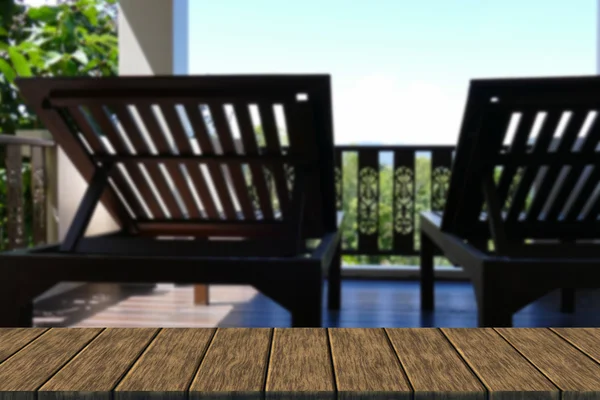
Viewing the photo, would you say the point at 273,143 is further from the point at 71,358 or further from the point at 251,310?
the point at 71,358

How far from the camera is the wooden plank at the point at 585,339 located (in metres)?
0.92

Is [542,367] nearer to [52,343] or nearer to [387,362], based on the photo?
[387,362]

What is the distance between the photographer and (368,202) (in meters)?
4.69

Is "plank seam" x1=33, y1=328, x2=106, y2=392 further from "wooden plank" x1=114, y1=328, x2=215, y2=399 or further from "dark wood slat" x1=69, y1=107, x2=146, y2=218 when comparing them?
"dark wood slat" x1=69, y1=107, x2=146, y2=218

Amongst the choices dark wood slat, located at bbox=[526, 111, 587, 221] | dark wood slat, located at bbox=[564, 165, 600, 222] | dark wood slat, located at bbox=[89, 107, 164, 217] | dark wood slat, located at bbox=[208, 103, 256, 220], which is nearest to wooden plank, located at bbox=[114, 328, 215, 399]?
dark wood slat, located at bbox=[208, 103, 256, 220]

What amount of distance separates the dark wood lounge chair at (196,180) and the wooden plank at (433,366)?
0.77 meters

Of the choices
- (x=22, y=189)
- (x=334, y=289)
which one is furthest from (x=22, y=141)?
(x=334, y=289)

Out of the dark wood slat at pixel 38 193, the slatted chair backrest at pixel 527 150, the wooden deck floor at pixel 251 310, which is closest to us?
the slatted chair backrest at pixel 527 150

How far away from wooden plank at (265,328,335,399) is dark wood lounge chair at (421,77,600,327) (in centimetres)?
96

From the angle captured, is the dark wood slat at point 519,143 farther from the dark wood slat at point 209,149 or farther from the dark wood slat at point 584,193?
the dark wood slat at point 209,149

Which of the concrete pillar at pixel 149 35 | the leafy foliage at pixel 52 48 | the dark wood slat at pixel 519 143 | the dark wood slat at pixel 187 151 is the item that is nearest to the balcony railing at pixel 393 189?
the concrete pillar at pixel 149 35

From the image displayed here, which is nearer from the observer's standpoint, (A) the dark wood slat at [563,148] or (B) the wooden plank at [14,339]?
(B) the wooden plank at [14,339]

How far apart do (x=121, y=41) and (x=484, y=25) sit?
2191 centimetres

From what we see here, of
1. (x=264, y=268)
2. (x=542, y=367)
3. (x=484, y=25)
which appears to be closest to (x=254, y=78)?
(x=264, y=268)
